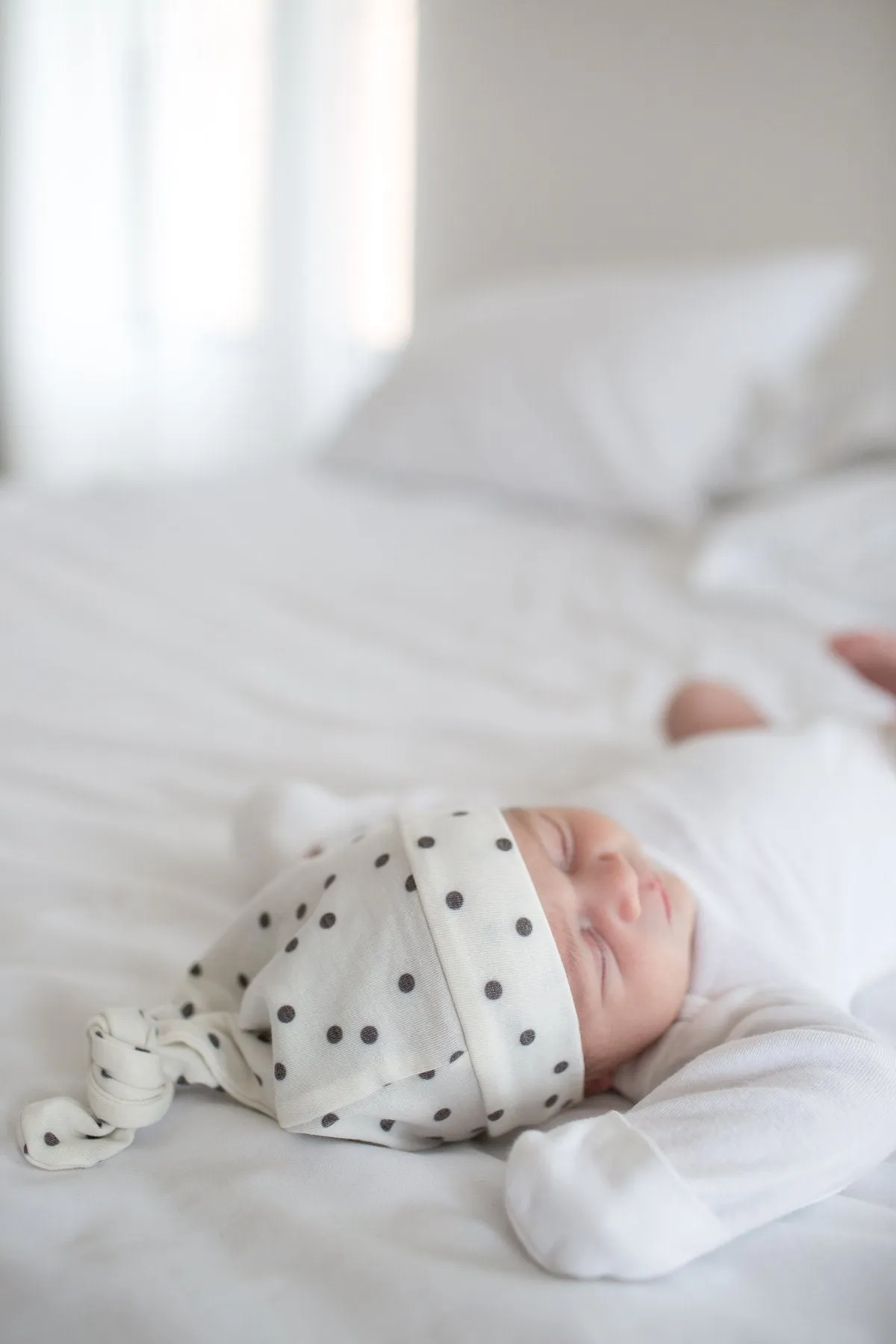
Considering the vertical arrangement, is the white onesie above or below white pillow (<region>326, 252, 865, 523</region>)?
below

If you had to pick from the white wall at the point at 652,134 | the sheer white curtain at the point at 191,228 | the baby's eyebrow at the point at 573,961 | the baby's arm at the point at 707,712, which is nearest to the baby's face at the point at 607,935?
the baby's eyebrow at the point at 573,961

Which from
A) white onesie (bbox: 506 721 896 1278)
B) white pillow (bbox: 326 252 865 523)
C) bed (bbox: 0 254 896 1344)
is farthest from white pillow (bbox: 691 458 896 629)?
white onesie (bbox: 506 721 896 1278)

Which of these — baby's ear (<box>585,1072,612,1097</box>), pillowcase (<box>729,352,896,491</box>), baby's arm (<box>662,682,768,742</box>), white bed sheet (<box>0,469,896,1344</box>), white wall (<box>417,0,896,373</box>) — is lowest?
baby's ear (<box>585,1072,612,1097</box>)

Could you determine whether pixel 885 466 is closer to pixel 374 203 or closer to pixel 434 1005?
pixel 434 1005

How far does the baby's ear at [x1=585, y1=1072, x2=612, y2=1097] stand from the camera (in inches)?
29.5

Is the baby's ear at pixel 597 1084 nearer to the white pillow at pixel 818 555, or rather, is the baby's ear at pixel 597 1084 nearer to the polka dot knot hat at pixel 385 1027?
the polka dot knot hat at pixel 385 1027

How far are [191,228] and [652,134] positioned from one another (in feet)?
5.31

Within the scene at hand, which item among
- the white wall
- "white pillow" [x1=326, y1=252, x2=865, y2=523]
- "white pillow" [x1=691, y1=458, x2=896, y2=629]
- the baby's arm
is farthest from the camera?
the white wall

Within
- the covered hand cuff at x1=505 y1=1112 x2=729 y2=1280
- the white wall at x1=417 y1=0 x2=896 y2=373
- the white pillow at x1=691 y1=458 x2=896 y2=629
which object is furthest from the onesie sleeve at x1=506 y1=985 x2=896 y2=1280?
the white wall at x1=417 y1=0 x2=896 y2=373

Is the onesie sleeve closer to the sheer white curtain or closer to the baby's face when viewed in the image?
the baby's face

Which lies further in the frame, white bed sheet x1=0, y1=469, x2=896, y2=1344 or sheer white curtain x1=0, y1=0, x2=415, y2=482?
sheer white curtain x1=0, y1=0, x2=415, y2=482

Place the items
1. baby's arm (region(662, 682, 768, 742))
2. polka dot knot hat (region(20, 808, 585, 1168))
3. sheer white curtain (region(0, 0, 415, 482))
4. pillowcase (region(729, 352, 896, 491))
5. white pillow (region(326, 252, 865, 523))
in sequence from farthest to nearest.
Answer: sheer white curtain (region(0, 0, 415, 482)) → white pillow (region(326, 252, 865, 523)) → pillowcase (region(729, 352, 896, 491)) → baby's arm (region(662, 682, 768, 742)) → polka dot knot hat (region(20, 808, 585, 1168))

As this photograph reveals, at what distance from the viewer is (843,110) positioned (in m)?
2.10

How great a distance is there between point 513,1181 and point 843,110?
6.96 ft
